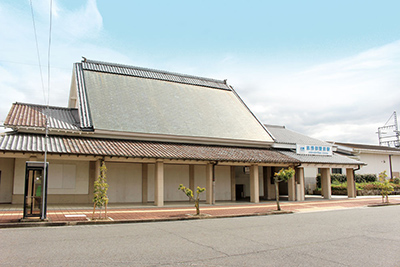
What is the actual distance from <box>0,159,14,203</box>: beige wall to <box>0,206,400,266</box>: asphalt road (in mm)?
9917

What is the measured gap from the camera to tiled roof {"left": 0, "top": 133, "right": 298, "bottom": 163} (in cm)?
1694

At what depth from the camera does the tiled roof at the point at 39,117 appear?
1852cm

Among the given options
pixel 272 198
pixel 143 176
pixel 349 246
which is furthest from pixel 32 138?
pixel 272 198

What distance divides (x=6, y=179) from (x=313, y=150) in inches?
859

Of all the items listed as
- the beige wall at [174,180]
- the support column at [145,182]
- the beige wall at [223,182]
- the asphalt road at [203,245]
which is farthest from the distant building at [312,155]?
the asphalt road at [203,245]

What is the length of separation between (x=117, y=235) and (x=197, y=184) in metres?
14.5

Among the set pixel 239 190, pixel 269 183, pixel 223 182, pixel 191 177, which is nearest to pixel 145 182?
pixel 191 177

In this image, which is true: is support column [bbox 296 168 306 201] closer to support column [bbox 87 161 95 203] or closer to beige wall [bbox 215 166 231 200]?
beige wall [bbox 215 166 231 200]

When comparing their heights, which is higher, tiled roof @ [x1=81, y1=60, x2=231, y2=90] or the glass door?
tiled roof @ [x1=81, y1=60, x2=231, y2=90]

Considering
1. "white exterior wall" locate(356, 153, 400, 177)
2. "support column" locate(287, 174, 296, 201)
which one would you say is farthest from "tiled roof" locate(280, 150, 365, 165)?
"white exterior wall" locate(356, 153, 400, 177)

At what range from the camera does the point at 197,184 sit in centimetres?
2433

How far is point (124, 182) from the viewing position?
22.0 metres

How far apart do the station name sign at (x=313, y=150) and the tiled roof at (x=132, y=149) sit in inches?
95.0

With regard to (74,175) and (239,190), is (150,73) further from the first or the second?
(239,190)
